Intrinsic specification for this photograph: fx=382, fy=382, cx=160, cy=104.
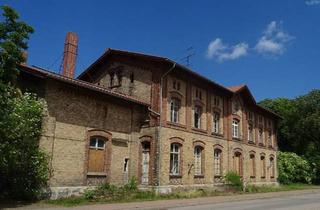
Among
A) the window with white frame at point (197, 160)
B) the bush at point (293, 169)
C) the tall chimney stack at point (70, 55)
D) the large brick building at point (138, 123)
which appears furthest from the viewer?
the bush at point (293, 169)

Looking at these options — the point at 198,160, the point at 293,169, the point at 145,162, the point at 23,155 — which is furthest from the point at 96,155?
the point at 293,169

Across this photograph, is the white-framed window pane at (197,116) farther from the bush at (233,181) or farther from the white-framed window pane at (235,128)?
the white-framed window pane at (235,128)

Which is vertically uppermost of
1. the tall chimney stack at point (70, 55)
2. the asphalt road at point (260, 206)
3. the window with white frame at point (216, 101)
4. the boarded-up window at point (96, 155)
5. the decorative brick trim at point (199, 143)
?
the tall chimney stack at point (70, 55)

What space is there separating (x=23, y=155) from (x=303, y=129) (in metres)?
36.7

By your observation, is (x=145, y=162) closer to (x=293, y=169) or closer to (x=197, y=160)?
(x=197, y=160)

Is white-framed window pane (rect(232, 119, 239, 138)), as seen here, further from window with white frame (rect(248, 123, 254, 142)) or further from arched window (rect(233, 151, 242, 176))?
window with white frame (rect(248, 123, 254, 142))

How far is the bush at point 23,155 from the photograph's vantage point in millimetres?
14992

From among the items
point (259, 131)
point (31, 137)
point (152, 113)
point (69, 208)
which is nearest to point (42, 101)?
point (31, 137)

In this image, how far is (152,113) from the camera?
2327 centimetres

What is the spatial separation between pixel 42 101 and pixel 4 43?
4603 mm

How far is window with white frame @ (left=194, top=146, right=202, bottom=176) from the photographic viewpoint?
2622 cm

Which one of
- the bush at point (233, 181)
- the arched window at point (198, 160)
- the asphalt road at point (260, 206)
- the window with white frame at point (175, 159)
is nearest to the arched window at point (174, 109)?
the window with white frame at point (175, 159)

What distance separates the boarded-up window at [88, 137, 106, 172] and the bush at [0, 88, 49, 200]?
3.29m

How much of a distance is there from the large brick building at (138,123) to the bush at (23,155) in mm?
937
